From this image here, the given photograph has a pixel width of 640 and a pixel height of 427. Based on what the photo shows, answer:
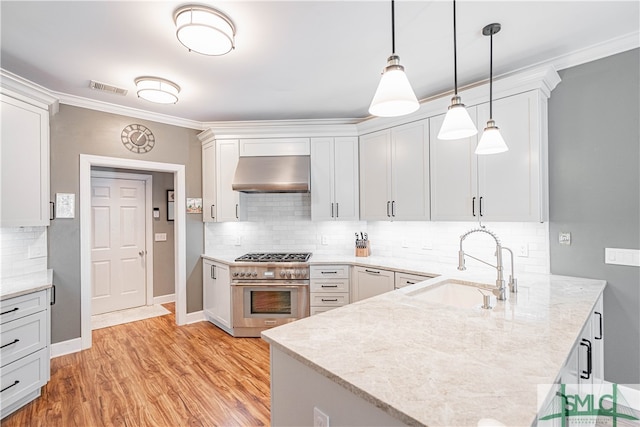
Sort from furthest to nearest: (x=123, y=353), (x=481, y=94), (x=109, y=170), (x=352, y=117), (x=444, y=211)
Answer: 1. (x=109, y=170)
2. (x=352, y=117)
3. (x=123, y=353)
4. (x=444, y=211)
5. (x=481, y=94)

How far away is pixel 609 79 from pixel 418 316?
2443mm

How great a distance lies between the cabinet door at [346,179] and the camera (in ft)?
12.4

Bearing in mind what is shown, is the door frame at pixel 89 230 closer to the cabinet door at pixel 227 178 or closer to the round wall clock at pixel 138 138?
the round wall clock at pixel 138 138

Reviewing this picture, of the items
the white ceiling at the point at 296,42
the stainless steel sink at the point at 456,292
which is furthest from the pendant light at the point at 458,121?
the stainless steel sink at the point at 456,292

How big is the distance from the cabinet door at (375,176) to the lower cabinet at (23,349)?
125 inches

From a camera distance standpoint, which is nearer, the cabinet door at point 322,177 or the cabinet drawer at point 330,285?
the cabinet drawer at point 330,285

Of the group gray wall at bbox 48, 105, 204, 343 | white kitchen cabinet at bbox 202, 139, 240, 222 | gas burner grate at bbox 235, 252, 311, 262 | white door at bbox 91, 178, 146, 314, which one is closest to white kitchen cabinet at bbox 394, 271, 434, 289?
gas burner grate at bbox 235, 252, 311, 262

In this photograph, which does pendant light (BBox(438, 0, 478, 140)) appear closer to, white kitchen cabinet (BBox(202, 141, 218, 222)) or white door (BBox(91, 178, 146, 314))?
white kitchen cabinet (BBox(202, 141, 218, 222))

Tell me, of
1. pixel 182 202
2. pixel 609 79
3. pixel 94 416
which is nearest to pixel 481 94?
pixel 609 79

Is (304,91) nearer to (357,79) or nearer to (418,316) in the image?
(357,79)

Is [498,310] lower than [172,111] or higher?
lower

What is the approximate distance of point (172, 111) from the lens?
145 inches

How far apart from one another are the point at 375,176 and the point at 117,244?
13.1ft

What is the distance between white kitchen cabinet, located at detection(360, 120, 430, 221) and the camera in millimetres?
3168
